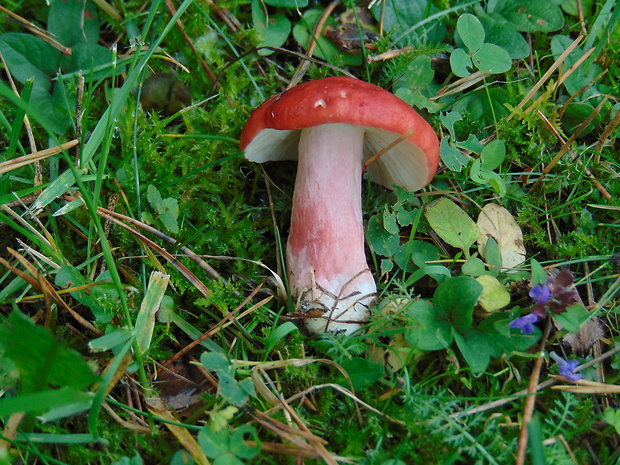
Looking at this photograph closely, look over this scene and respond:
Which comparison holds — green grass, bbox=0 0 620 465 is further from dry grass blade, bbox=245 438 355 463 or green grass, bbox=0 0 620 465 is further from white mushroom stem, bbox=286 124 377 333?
white mushroom stem, bbox=286 124 377 333

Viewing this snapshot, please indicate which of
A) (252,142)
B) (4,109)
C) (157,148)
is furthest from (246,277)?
(4,109)

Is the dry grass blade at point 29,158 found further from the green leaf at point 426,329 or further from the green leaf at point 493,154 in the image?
the green leaf at point 493,154

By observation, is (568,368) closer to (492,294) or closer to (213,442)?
(492,294)

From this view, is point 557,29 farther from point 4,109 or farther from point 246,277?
point 4,109

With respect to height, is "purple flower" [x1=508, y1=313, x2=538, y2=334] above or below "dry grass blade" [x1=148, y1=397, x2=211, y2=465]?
above

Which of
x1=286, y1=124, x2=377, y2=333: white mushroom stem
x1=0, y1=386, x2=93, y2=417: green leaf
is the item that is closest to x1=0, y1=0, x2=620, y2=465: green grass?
x1=0, y1=386, x2=93, y2=417: green leaf
